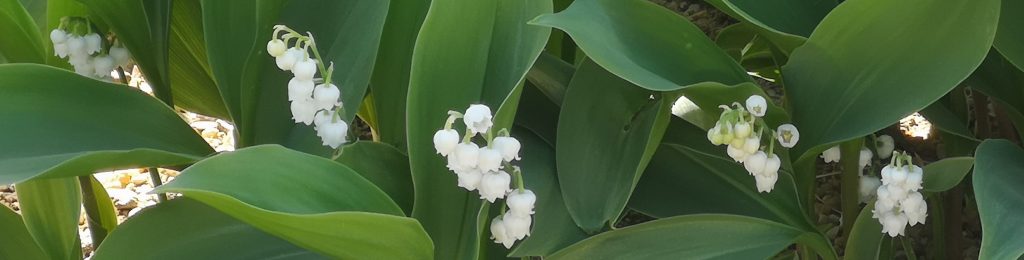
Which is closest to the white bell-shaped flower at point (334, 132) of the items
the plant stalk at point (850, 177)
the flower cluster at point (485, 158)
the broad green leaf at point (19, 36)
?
the flower cluster at point (485, 158)

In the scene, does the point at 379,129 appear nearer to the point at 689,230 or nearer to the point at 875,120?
the point at 689,230

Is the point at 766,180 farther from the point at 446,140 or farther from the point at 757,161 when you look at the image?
the point at 446,140

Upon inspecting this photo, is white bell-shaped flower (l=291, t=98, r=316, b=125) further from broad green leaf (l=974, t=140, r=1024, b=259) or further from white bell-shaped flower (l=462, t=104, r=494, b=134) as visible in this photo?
broad green leaf (l=974, t=140, r=1024, b=259)

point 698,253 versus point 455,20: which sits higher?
point 455,20

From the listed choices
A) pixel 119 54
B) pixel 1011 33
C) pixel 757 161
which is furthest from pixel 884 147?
pixel 119 54

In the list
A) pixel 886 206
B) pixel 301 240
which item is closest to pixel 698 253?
pixel 886 206

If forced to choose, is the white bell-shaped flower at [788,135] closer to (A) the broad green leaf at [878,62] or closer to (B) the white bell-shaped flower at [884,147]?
(A) the broad green leaf at [878,62]

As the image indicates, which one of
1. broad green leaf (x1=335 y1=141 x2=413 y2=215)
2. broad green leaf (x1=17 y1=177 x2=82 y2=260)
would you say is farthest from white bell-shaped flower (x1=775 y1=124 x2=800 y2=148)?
broad green leaf (x1=17 y1=177 x2=82 y2=260)
